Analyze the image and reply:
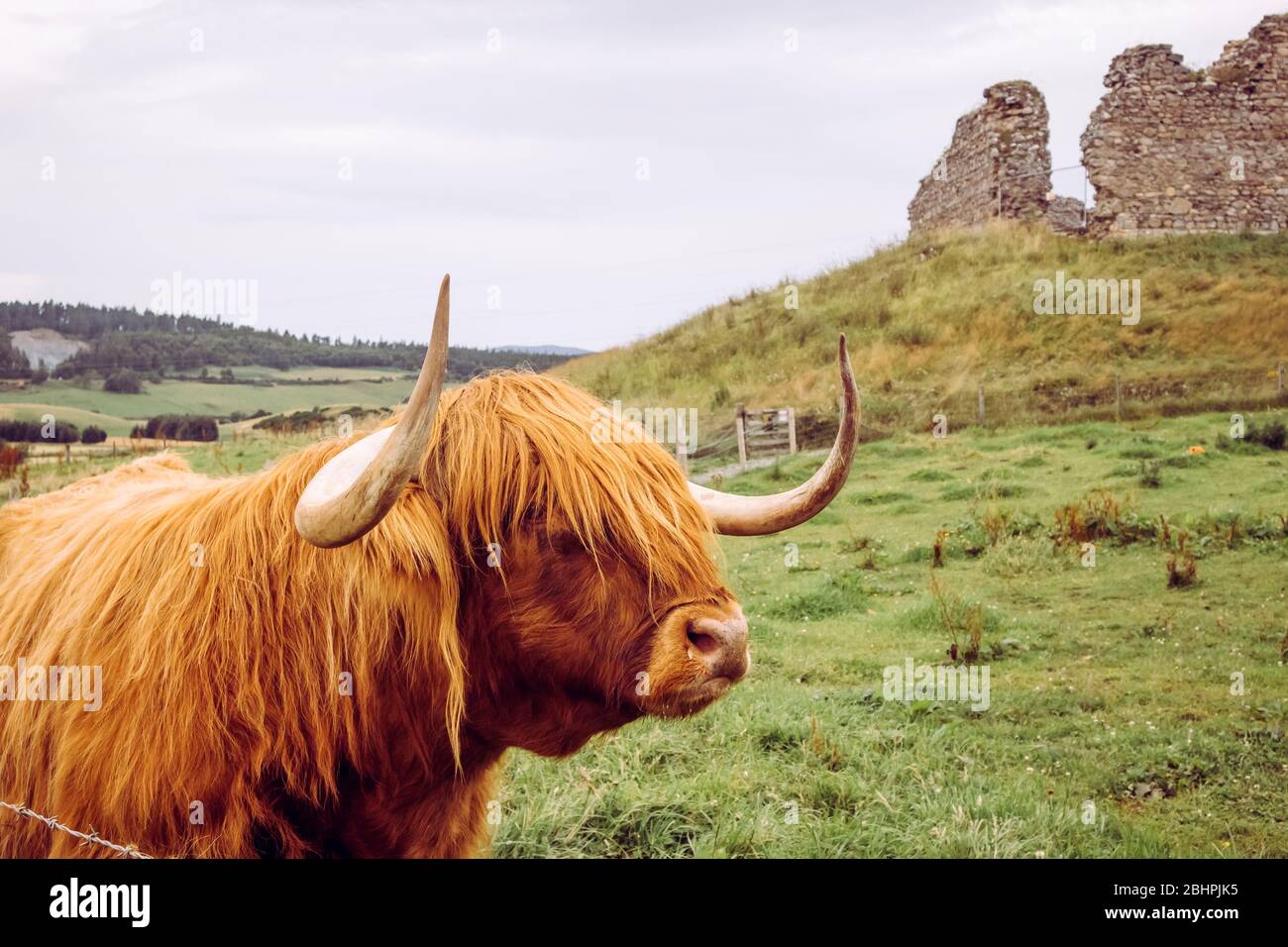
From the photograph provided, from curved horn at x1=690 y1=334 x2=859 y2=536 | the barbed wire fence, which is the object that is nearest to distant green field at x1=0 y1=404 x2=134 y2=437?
the barbed wire fence

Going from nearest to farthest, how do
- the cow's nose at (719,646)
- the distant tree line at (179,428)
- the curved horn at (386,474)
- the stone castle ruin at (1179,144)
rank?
the curved horn at (386,474) → the cow's nose at (719,646) → the distant tree line at (179,428) → the stone castle ruin at (1179,144)

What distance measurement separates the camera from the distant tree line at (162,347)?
13.1 m

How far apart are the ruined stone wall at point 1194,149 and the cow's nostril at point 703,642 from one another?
29.4 meters

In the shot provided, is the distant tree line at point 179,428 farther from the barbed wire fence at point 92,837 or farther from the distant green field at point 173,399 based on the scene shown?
the barbed wire fence at point 92,837

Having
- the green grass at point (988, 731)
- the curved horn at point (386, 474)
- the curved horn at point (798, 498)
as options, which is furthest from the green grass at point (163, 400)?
the curved horn at point (386, 474)

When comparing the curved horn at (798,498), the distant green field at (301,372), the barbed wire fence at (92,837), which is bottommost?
the barbed wire fence at (92,837)

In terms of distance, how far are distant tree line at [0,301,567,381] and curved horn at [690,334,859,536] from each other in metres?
7.77

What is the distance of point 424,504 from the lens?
7.75ft

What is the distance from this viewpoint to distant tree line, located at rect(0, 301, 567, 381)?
13062mm

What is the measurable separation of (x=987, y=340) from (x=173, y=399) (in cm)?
1565

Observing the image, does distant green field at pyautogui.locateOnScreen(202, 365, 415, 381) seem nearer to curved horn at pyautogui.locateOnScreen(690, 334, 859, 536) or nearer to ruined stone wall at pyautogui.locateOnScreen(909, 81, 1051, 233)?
curved horn at pyautogui.locateOnScreen(690, 334, 859, 536)

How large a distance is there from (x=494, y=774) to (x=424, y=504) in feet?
3.43
